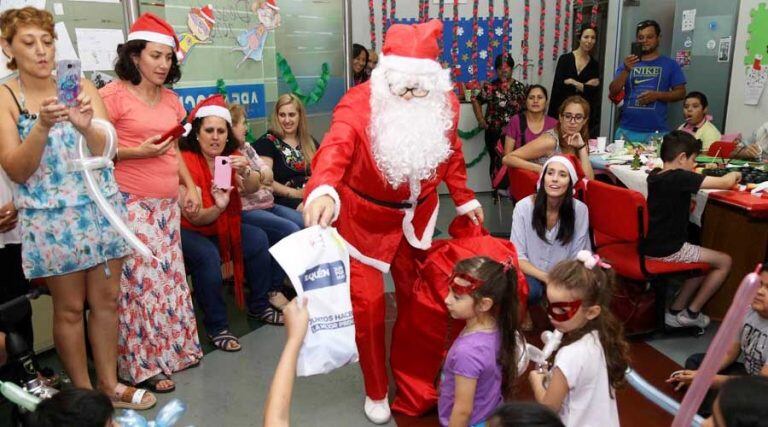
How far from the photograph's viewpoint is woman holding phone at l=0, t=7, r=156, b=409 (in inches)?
87.3

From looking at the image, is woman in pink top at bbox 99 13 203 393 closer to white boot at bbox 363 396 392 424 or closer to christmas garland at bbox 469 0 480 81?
white boot at bbox 363 396 392 424

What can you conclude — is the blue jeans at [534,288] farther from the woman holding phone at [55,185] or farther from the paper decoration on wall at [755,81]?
the paper decoration on wall at [755,81]

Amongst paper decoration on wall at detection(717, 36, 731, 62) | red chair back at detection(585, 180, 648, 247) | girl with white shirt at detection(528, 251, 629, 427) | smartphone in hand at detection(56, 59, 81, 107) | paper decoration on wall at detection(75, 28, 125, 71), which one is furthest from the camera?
paper decoration on wall at detection(717, 36, 731, 62)

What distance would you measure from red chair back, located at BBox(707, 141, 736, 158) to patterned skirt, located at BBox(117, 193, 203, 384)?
147 inches

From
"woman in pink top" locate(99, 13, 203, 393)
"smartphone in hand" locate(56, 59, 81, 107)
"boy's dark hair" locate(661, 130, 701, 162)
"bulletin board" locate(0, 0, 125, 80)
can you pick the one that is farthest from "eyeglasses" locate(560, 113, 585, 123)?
"smartphone in hand" locate(56, 59, 81, 107)

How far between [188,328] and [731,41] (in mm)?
5258

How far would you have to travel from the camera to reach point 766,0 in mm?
5199

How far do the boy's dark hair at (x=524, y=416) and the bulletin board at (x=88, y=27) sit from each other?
2.90 m

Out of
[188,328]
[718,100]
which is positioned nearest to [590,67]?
[718,100]

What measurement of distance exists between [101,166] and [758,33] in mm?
5311

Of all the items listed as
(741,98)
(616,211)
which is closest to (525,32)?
(741,98)

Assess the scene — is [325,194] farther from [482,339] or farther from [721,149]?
[721,149]

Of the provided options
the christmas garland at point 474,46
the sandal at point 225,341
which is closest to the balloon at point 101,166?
the sandal at point 225,341

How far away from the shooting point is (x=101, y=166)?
7.93 feet
